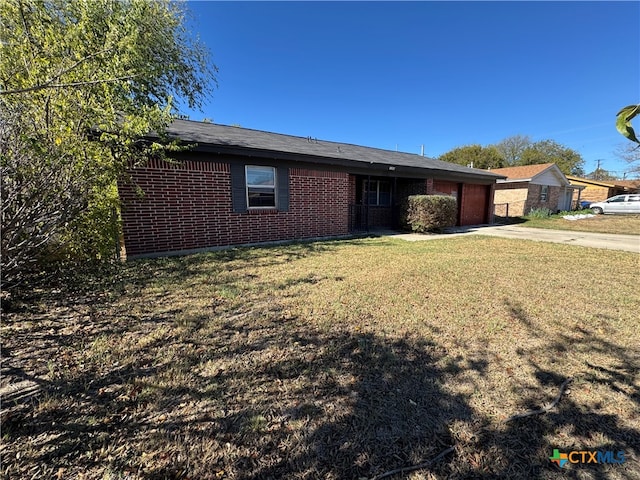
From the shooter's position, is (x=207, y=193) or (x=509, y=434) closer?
(x=509, y=434)

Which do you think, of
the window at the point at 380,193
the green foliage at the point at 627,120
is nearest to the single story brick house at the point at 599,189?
the window at the point at 380,193

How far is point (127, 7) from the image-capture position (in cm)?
640

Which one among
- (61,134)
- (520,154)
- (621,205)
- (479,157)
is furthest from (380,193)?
(520,154)

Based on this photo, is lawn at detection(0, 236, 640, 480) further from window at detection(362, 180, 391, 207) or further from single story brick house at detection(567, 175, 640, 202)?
single story brick house at detection(567, 175, 640, 202)

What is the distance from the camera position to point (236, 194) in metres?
7.56

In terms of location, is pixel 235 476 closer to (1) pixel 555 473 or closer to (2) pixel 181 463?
(2) pixel 181 463

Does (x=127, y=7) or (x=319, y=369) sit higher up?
(x=127, y=7)

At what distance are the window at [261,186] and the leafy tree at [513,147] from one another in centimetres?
4549

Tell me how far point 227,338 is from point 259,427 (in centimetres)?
120

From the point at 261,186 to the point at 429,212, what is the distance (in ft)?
21.0

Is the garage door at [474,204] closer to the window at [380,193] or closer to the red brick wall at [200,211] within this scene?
the window at [380,193]

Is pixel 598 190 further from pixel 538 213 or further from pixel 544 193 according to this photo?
pixel 538 213

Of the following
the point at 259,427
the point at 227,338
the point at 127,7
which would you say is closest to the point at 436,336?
the point at 259,427

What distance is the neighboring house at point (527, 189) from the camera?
1912 cm
